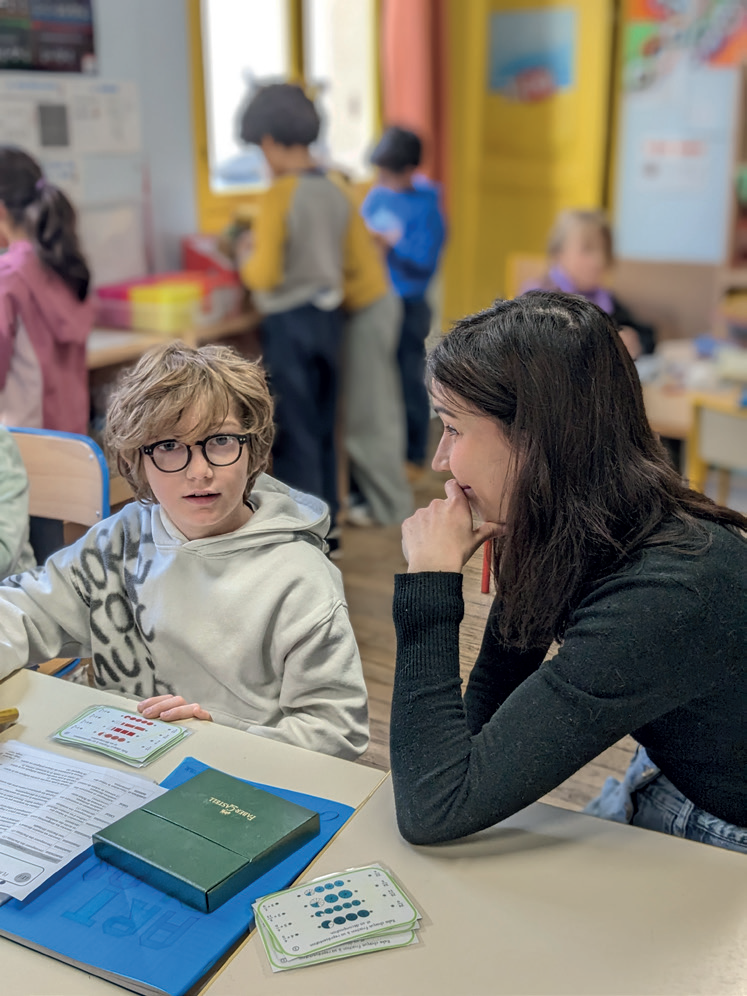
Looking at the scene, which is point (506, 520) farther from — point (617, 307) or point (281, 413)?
point (617, 307)

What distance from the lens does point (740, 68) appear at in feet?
14.0

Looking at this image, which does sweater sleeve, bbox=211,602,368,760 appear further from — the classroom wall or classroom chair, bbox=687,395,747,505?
the classroom wall

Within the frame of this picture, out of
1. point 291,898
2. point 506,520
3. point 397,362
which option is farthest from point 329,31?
point 291,898

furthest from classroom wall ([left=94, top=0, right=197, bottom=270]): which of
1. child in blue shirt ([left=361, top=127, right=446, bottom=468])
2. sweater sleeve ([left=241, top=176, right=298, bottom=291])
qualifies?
child in blue shirt ([left=361, top=127, right=446, bottom=468])

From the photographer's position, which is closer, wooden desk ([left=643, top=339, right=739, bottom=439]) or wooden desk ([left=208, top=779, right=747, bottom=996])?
wooden desk ([left=208, top=779, right=747, bottom=996])

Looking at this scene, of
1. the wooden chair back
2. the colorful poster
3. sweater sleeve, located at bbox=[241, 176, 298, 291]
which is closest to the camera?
the wooden chair back

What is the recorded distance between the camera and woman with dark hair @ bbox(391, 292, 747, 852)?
967 mm

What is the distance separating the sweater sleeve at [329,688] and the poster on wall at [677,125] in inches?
154

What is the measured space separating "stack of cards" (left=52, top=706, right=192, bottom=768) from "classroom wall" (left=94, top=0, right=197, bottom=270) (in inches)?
107

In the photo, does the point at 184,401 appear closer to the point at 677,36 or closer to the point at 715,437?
the point at 715,437

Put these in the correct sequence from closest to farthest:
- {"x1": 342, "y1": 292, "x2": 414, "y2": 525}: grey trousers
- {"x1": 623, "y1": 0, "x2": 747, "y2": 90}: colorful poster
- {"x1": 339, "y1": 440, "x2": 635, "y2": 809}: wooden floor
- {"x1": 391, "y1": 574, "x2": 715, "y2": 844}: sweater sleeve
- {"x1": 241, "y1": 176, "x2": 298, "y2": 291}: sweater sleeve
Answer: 1. {"x1": 391, "y1": 574, "x2": 715, "y2": 844}: sweater sleeve
2. {"x1": 339, "y1": 440, "x2": 635, "y2": 809}: wooden floor
3. {"x1": 241, "y1": 176, "x2": 298, "y2": 291}: sweater sleeve
4. {"x1": 342, "y1": 292, "x2": 414, "y2": 525}: grey trousers
5. {"x1": 623, "y1": 0, "x2": 747, "y2": 90}: colorful poster

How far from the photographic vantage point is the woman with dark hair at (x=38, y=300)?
81.3 inches

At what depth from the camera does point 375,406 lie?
3.70 meters

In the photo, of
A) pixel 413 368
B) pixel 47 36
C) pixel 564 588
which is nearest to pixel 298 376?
pixel 413 368
